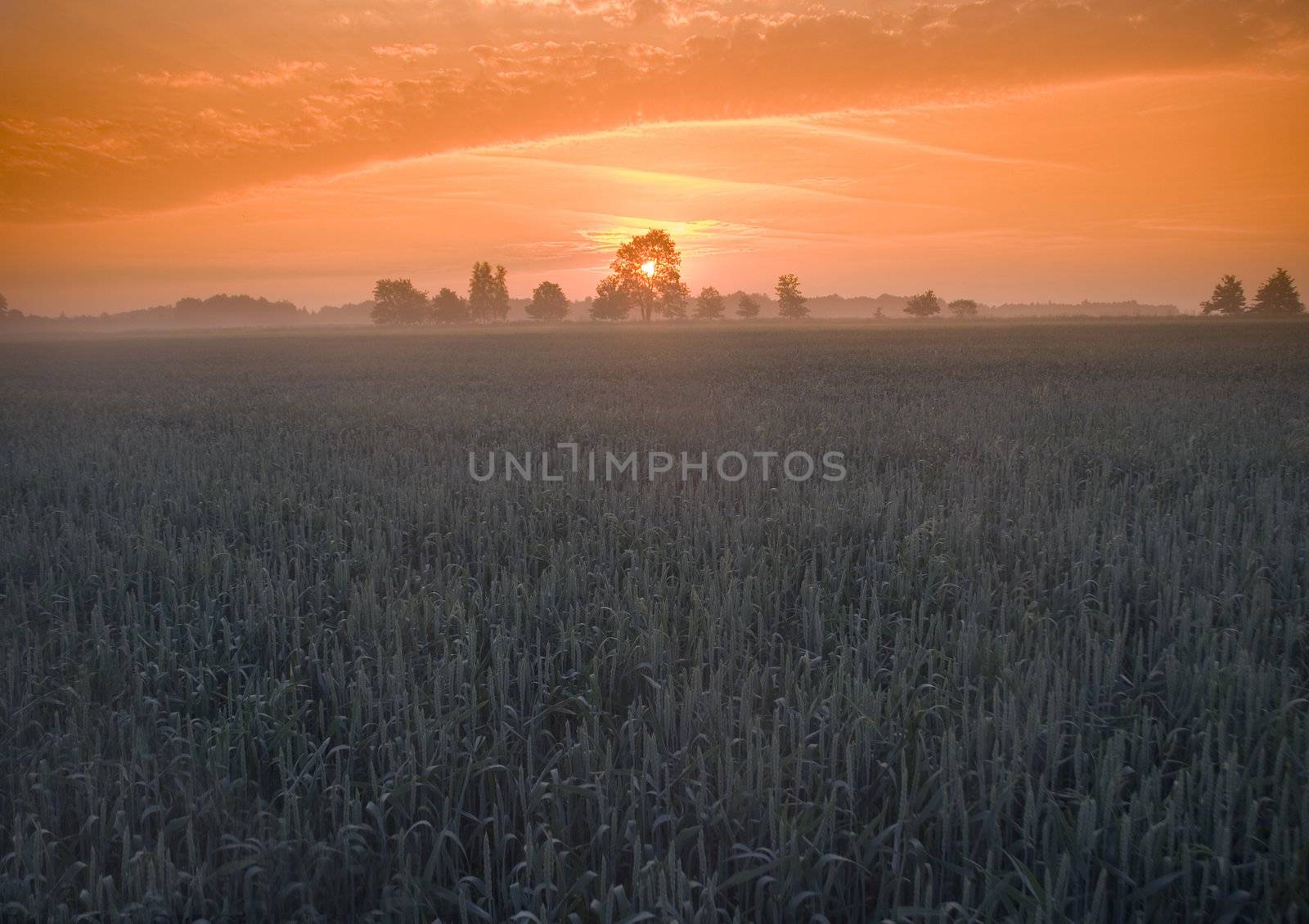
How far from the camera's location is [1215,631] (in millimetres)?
4156

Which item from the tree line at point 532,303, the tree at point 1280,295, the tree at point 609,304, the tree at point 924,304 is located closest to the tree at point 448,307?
the tree line at point 532,303

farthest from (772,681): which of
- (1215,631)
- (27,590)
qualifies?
(27,590)

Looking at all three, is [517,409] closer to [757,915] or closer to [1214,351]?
[757,915]

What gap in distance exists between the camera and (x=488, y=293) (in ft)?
463

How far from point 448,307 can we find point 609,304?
33591mm

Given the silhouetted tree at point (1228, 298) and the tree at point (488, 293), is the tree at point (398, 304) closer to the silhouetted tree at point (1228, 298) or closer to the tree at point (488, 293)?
the tree at point (488, 293)

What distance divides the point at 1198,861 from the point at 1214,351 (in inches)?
1259

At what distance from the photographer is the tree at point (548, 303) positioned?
486ft

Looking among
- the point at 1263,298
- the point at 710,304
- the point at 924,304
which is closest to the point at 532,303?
the point at 710,304

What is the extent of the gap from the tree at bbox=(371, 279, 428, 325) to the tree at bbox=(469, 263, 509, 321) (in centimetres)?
962

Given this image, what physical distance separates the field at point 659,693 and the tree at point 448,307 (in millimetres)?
142057

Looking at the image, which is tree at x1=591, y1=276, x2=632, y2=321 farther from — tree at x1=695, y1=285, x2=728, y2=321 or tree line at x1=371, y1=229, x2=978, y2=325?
tree at x1=695, y1=285, x2=728, y2=321

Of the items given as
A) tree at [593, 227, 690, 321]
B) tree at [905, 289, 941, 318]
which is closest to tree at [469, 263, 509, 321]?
tree at [593, 227, 690, 321]

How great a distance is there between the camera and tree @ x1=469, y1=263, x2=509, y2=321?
141 m
